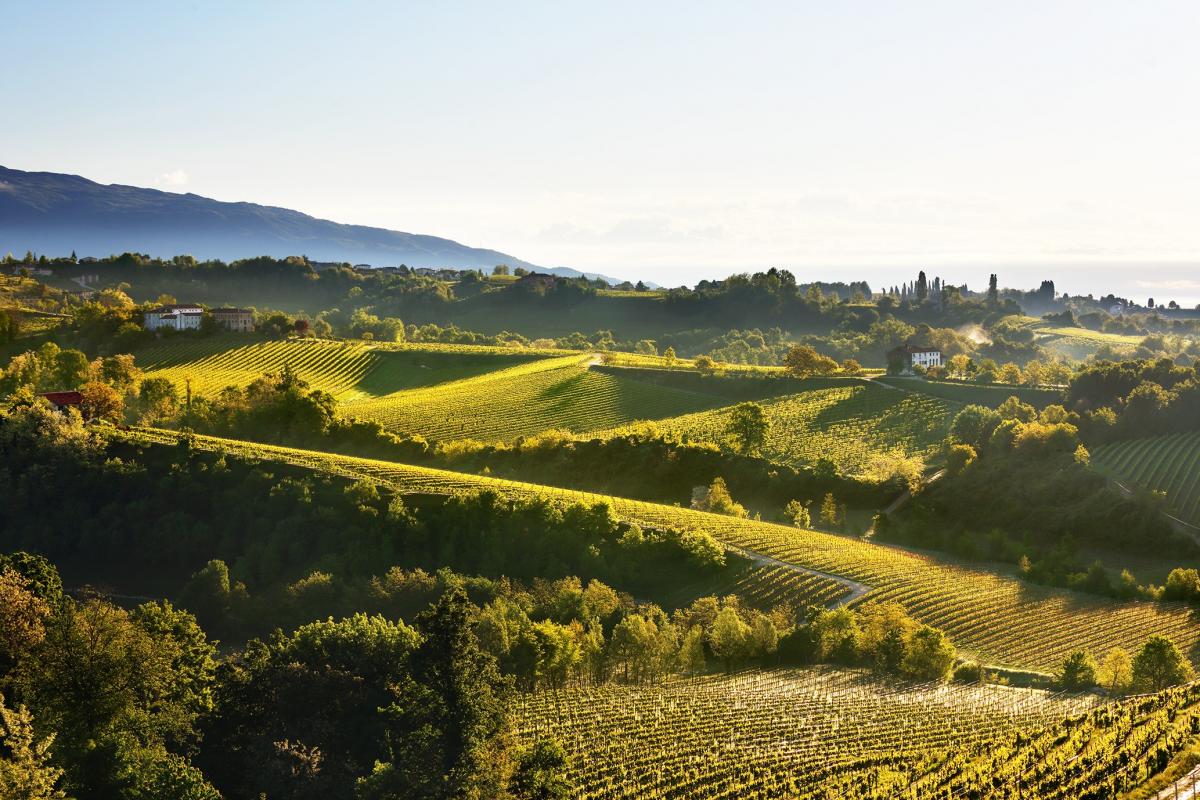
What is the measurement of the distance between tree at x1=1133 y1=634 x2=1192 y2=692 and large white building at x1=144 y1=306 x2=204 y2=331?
103018mm

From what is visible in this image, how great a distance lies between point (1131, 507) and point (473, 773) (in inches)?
1858

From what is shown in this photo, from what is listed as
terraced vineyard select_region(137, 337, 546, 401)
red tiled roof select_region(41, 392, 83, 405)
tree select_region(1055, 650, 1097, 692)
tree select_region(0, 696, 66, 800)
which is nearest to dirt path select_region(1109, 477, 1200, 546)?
tree select_region(1055, 650, 1097, 692)

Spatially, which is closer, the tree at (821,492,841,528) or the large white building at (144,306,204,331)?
the tree at (821,492,841,528)

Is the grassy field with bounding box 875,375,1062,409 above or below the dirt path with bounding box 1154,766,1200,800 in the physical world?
above

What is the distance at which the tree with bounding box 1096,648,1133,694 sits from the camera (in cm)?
3589

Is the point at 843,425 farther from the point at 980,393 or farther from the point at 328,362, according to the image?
the point at 328,362

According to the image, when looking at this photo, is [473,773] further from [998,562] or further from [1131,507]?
[1131,507]

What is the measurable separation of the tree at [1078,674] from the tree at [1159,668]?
144 centimetres

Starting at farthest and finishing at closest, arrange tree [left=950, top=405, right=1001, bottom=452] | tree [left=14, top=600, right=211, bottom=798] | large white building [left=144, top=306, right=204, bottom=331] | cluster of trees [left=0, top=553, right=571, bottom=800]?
large white building [left=144, top=306, right=204, bottom=331], tree [left=950, top=405, right=1001, bottom=452], tree [left=14, top=600, right=211, bottom=798], cluster of trees [left=0, top=553, right=571, bottom=800]

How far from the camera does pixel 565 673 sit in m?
37.7

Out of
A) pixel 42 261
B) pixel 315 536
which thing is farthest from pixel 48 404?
pixel 42 261

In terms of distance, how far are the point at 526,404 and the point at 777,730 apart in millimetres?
59427

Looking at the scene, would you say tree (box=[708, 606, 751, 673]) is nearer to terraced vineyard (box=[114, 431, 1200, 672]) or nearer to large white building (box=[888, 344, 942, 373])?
terraced vineyard (box=[114, 431, 1200, 672])

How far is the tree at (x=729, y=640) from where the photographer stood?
39753 mm
